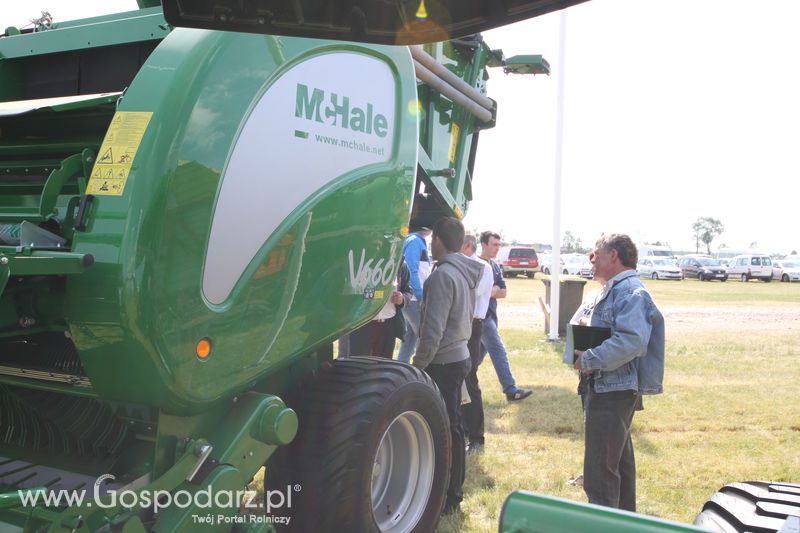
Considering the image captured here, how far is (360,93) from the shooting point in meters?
3.45

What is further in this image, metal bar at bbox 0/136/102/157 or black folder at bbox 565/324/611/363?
black folder at bbox 565/324/611/363

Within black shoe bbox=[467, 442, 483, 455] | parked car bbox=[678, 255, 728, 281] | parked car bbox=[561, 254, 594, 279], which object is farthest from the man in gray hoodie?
parked car bbox=[678, 255, 728, 281]

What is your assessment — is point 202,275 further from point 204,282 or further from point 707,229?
point 707,229

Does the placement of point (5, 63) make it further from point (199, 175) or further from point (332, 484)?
point (332, 484)

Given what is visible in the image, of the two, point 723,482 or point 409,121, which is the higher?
point 409,121

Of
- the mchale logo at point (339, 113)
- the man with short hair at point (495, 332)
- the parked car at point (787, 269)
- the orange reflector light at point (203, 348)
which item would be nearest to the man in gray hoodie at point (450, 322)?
the mchale logo at point (339, 113)

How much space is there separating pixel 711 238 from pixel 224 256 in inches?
5029

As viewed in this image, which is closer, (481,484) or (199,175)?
(199,175)

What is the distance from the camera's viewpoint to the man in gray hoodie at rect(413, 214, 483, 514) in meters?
4.57

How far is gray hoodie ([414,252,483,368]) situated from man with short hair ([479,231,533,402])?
8.08 feet

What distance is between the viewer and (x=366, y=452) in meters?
3.24

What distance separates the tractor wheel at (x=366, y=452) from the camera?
125 inches

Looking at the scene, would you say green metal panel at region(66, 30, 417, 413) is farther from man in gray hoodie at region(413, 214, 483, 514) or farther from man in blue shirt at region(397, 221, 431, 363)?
man in blue shirt at region(397, 221, 431, 363)

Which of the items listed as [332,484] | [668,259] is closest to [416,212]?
[332,484]
